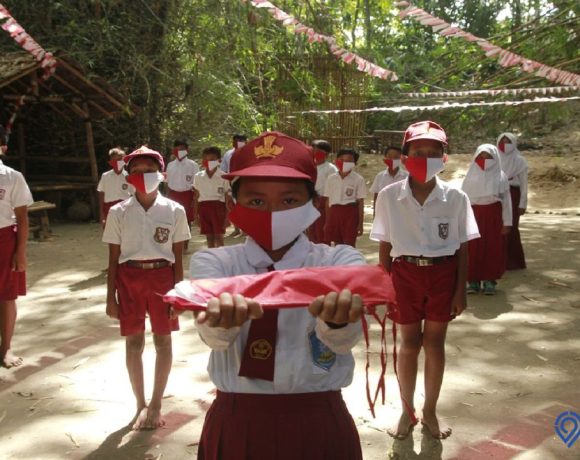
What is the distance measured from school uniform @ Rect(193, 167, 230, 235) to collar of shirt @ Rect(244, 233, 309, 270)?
7273mm

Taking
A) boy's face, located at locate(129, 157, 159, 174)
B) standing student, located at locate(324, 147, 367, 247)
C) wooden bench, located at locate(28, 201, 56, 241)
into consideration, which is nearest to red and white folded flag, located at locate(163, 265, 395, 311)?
boy's face, located at locate(129, 157, 159, 174)

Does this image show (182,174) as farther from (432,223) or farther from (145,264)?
(432,223)

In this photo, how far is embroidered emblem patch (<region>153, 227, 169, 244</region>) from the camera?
3.97 meters

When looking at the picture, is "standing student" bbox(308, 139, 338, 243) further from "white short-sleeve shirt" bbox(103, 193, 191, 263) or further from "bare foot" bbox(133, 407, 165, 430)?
"bare foot" bbox(133, 407, 165, 430)

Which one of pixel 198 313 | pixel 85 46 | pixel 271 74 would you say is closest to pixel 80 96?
pixel 85 46

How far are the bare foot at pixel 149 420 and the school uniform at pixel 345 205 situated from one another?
475 cm

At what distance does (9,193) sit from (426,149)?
3.22 meters

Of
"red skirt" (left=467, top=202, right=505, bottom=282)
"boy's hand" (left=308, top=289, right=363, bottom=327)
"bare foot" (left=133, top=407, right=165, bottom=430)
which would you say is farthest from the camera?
"red skirt" (left=467, top=202, right=505, bottom=282)

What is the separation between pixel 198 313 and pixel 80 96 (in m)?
12.7

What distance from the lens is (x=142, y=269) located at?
397 cm

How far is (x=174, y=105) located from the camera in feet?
51.5

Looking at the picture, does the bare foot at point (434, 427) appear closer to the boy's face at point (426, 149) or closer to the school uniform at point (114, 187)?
the boy's face at point (426, 149)

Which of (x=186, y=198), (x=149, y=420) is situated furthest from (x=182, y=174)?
(x=149, y=420)

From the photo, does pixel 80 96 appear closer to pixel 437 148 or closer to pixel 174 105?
pixel 174 105
